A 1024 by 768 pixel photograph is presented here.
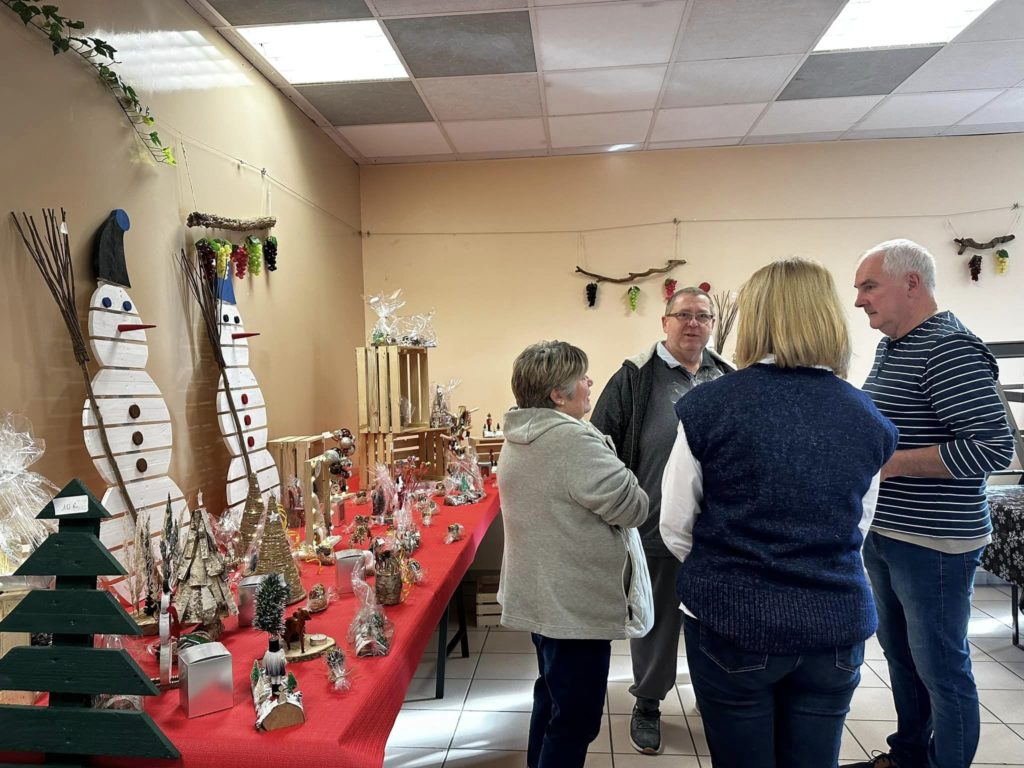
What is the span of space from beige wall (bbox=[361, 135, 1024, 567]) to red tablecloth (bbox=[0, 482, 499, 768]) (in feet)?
10.7

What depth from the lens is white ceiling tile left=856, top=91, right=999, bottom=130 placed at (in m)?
3.82

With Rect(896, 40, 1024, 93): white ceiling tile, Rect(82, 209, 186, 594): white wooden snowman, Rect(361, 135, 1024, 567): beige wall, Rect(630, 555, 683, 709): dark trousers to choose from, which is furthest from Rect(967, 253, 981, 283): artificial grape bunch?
Rect(82, 209, 186, 594): white wooden snowman

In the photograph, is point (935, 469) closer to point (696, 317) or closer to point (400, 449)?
point (696, 317)

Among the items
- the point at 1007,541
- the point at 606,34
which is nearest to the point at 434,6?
the point at 606,34

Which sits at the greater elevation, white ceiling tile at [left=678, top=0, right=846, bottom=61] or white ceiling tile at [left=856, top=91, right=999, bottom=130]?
white ceiling tile at [left=856, top=91, right=999, bottom=130]

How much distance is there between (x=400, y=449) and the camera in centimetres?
361

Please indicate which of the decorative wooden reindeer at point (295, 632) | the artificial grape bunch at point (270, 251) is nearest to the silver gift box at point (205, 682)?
the decorative wooden reindeer at point (295, 632)

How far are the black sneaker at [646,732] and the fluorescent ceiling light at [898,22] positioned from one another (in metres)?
3.11

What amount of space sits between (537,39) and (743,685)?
9.42ft

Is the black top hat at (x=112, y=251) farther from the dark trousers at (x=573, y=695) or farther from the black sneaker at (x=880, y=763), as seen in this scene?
the black sneaker at (x=880, y=763)

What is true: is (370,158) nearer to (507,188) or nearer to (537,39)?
(507,188)

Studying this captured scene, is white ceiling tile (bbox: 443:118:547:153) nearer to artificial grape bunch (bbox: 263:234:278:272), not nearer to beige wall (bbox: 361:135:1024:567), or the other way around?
beige wall (bbox: 361:135:1024:567)

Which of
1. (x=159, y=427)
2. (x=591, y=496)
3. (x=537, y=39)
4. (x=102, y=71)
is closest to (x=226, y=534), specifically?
(x=159, y=427)

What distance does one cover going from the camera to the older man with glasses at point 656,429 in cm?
225
